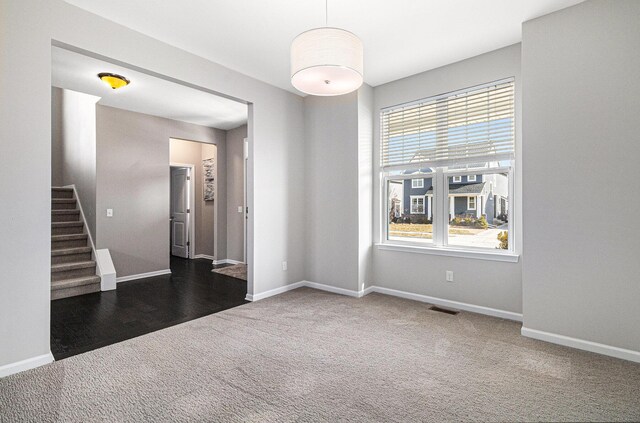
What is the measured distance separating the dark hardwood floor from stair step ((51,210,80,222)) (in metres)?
1.59

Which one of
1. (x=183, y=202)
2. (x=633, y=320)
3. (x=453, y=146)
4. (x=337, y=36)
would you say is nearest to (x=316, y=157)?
(x=453, y=146)

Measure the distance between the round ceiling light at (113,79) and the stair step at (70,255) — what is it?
8.27 feet

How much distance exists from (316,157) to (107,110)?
333cm

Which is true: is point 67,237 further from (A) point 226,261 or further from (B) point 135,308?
(A) point 226,261

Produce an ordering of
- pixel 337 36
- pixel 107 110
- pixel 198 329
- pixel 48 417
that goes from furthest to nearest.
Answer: pixel 107 110
pixel 198 329
pixel 337 36
pixel 48 417

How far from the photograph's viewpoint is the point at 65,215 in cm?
538

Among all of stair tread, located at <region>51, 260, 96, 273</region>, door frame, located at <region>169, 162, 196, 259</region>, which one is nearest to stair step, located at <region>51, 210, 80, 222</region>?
stair tread, located at <region>51, 260, 96, 273</region>

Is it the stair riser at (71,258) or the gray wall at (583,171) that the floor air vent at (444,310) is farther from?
the stair riser at (71,258)

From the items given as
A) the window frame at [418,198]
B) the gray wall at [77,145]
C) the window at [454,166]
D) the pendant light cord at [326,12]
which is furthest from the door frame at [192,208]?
the pendant light cord at [326,12]

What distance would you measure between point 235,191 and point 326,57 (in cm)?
485

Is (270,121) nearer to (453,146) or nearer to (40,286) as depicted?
Result: (453,146)

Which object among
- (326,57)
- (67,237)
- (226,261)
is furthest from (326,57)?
(226,261)

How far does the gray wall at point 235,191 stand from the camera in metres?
6.39

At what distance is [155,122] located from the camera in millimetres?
5480
